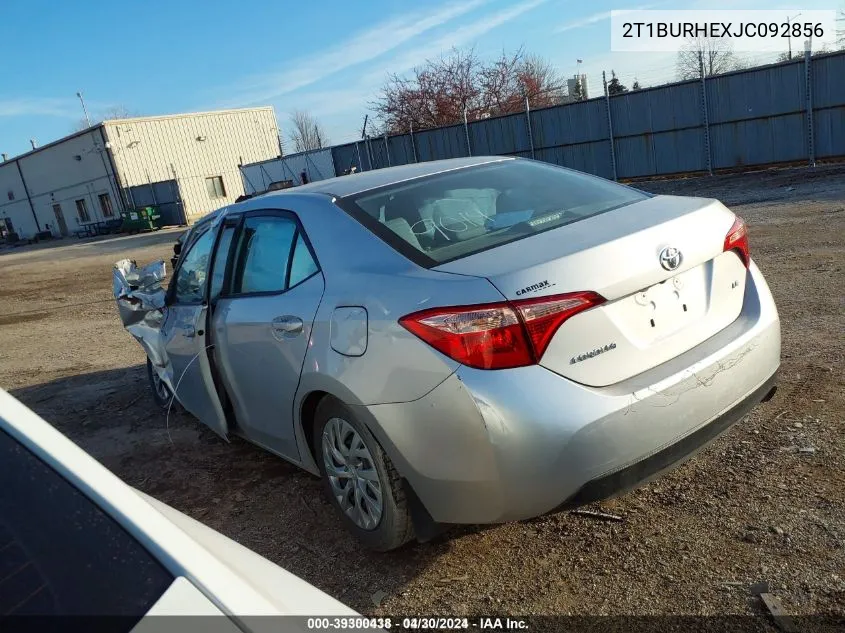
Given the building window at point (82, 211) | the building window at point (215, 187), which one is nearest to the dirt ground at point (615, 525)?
the building window at point (215, 187)

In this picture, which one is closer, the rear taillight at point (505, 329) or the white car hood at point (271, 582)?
the white car hood at point (271, 582)

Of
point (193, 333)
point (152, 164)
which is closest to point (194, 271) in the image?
point (193, 333)

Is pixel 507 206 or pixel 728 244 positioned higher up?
pixel 507 206

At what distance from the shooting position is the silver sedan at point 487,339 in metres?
2.29

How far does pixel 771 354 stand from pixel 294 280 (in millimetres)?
2082

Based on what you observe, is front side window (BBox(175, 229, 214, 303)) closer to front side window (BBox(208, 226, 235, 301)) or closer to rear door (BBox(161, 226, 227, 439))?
rear door (BBox(161, 226, 227, 439))

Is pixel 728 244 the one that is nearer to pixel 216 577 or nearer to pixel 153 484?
pixel 216 577

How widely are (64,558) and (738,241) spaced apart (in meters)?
2.69

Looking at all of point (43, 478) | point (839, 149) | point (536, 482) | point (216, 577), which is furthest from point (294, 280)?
point (839, 149)

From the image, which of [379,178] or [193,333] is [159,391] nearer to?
[193,333]

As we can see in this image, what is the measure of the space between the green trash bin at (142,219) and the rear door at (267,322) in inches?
1413

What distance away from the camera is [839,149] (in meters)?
15.6

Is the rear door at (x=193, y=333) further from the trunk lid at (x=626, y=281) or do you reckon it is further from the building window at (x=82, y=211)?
the building window at (x=82, y=211)

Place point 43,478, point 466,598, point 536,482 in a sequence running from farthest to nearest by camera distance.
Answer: point 466,598, point 536,482, point 43,478
